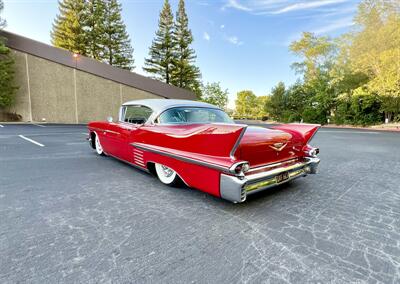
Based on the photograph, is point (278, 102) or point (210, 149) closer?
point (210, 149)

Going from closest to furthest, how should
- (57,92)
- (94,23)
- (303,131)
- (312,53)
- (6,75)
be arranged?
(303,131)
(6,75)
(57,92)
(94,23)
(312,53)

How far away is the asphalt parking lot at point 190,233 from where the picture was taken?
1465 mm

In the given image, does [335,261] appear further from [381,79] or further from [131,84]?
[381,79]

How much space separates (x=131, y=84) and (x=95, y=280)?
1960 cm

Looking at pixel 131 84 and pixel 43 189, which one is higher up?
pixel 131 84

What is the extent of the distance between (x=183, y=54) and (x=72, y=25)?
14.3 metres

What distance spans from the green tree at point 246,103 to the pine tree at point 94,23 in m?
40.5

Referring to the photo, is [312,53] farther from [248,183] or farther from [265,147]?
[248,183]

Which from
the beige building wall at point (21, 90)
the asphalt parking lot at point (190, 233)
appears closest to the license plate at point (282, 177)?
the asphalt parking lot at point (190, 233)

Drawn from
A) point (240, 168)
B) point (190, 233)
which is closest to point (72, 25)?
point (240, 168)

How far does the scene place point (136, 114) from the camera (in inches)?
152

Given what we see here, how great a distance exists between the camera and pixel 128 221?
2146 millimetres

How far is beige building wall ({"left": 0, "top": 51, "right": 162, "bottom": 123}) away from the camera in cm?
1664

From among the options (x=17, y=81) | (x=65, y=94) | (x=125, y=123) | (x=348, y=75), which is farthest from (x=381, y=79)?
(x=17, y=81)
